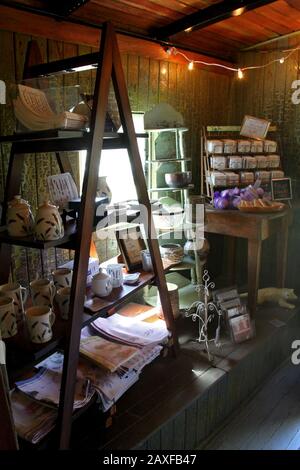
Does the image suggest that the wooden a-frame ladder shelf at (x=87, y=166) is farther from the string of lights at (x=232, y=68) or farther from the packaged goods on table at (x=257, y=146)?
the packaged goods on table at (x=257, y=146)

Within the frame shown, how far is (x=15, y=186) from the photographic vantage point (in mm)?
1527

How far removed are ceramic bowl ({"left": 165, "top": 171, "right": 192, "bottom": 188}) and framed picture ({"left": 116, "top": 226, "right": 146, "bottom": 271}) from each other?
22.4 inches

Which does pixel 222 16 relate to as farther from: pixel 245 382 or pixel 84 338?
pixel 245 382

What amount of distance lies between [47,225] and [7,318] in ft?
1.15

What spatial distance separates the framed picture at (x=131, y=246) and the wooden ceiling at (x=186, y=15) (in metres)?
1.13

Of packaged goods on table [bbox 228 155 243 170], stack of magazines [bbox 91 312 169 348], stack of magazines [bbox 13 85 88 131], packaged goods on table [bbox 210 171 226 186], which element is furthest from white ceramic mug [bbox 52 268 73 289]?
packaged goods on table [bbox 228 155 243 170]

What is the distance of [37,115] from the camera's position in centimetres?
136

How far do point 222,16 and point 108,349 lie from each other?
1.98 metres

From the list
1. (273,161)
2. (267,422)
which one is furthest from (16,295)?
(273,161)

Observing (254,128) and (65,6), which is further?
(254,128)

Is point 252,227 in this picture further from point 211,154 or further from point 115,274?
point 115,274

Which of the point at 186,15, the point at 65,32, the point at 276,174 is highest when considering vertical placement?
the point at 186,15

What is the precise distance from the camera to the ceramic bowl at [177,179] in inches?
98.5
